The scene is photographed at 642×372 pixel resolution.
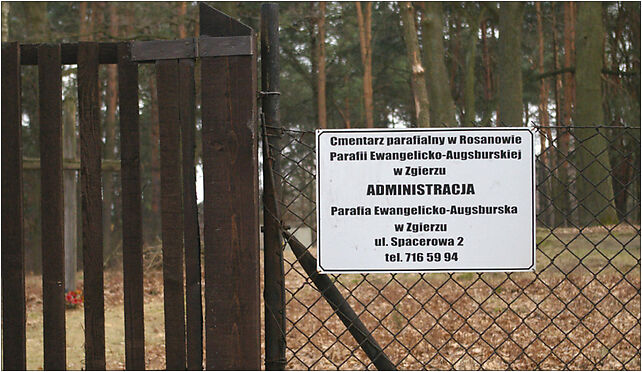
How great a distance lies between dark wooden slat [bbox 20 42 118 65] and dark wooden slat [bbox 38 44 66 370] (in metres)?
0.04

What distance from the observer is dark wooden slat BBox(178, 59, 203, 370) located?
2.62 metres

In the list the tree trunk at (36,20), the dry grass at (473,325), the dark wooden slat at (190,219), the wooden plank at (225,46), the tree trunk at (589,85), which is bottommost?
the dry grass at (473,325)

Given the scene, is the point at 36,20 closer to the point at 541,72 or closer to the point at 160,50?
the point at 160,50

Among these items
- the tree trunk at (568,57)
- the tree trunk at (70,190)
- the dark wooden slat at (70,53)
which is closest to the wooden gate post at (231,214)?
the dark wooden slat at (70,53)

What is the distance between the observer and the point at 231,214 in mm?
2545

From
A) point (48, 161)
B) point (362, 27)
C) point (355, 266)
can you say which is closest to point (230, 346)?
point (355, 266)

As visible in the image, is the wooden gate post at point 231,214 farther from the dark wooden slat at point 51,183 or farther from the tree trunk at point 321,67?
the tree trunk at point 321,67

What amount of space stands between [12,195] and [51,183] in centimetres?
17

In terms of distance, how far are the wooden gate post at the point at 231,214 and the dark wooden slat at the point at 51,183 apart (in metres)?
0.65

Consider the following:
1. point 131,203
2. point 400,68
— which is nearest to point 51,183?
point 131,203

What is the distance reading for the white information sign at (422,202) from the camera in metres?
2.61

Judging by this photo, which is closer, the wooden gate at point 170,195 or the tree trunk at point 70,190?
A: the wooden gate at point 170,195

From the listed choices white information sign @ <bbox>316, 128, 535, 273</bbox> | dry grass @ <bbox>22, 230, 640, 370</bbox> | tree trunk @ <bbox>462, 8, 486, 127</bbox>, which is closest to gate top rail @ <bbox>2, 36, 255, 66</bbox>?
white information sign @ <bbox>316, 128, 535, 273</bbox>

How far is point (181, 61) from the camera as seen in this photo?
2.62 m
